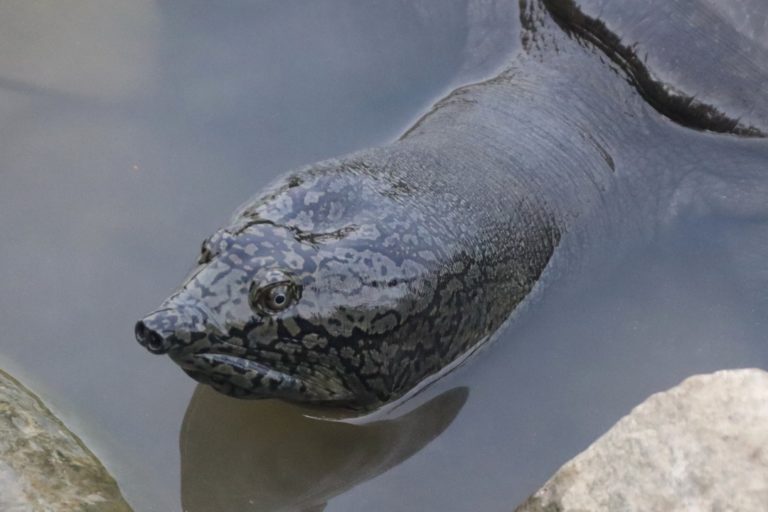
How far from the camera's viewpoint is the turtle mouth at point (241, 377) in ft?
8.77

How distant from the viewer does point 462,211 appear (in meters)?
3.15

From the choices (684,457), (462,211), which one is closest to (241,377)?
(462,211)

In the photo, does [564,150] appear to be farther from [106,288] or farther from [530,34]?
[106,288]

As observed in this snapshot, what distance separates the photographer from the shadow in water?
3006 millimetres

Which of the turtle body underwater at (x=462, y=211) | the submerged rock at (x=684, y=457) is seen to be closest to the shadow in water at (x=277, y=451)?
the turtle body underwater at (x=462, y=211)

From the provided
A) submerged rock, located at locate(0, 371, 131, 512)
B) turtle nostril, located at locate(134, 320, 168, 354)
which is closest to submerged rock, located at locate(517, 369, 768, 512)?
turtle nostril, located at locate(134, 320, 168, 354)

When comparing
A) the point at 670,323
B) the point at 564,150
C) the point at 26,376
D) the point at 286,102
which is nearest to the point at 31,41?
the point at 286,102

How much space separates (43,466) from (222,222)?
1240 mm

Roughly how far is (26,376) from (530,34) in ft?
8.16

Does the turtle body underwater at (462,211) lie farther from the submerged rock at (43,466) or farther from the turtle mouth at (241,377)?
the submerged rock at (43,466)

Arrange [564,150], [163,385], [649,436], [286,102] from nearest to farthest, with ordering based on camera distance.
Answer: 1. [649,436]
2. [163,385]
3. [564,150]
4. [286,102]

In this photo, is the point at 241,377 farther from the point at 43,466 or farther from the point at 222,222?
the point at 222,222

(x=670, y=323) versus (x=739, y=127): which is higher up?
(x=739, y=127)

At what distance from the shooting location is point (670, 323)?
3682mm
